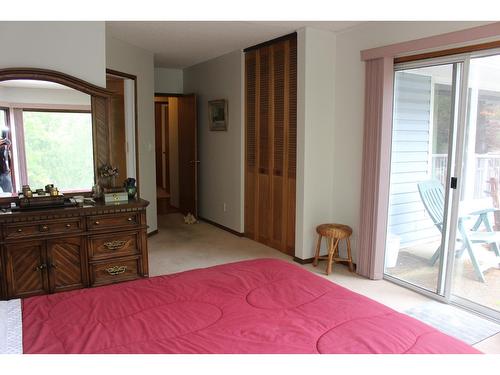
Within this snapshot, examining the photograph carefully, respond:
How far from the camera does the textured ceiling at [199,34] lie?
3750 mm

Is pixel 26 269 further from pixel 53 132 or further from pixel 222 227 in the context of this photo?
pixel 222 227

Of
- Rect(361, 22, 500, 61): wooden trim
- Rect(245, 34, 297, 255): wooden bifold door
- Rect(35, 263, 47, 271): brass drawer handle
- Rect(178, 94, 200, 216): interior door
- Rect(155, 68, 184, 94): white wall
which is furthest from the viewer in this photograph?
Rect(155, 68, 184, 94): white wall

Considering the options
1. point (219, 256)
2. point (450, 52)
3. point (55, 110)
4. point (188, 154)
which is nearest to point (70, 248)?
point (55, 110)

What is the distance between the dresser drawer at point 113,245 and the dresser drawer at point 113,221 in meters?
0.07

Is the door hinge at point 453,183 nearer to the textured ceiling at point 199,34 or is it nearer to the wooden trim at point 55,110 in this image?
the textured ceiling at point 199,34

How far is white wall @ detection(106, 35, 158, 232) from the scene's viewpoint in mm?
4664

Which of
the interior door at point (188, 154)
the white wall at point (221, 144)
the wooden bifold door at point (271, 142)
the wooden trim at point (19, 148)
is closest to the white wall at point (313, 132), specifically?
the wooden bifold door at point (271, 142)

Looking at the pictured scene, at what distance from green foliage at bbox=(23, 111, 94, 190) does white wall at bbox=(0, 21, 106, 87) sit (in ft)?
1.20

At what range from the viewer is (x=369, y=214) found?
3.69 metres

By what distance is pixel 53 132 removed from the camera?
10.7 ft

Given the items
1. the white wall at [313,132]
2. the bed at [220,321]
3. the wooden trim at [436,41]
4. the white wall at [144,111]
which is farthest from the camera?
the white wall at [144,111]

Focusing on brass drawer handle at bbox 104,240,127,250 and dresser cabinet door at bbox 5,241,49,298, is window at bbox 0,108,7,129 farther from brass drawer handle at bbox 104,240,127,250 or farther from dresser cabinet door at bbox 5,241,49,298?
brass drawer handle at bbox 104,240,127,250

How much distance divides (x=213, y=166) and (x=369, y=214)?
2.75m

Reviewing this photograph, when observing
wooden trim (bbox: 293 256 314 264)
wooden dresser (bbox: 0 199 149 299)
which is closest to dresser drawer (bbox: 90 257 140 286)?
wooden dresser (bbox: 0 199 149 299)
